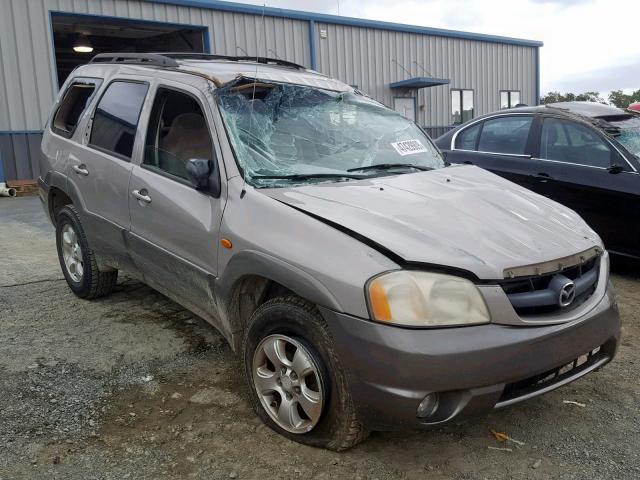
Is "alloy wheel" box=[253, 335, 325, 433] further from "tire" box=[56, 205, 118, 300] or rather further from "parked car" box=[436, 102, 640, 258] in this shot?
"parked car" box=[436, 102, 640, 258]

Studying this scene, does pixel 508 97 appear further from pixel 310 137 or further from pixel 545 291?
pixel 545 291

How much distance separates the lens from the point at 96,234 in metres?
4.29

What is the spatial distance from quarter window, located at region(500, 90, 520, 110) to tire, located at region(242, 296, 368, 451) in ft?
74.7

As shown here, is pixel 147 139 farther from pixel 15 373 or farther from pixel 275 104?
pixel 15 373

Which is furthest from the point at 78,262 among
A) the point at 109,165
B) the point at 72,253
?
the point at 109,165

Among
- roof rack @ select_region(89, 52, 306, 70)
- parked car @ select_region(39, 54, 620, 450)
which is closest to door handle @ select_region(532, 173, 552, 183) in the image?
parked car @ select_region(39, 54, 620, 450)

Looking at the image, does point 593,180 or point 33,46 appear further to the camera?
point 33,46

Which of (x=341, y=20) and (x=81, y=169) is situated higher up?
(x=341, y=20)

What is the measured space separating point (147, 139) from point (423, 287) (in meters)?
2.24

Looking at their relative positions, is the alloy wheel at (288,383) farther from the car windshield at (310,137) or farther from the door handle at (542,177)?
the door handle at (542,177)

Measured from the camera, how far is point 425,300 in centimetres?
231

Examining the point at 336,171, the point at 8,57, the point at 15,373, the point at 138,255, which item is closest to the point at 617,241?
the point at 336,171

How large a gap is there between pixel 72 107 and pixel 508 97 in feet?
71.6

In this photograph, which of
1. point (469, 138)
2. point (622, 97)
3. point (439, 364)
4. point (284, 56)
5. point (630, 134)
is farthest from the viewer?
point (622, 97)
